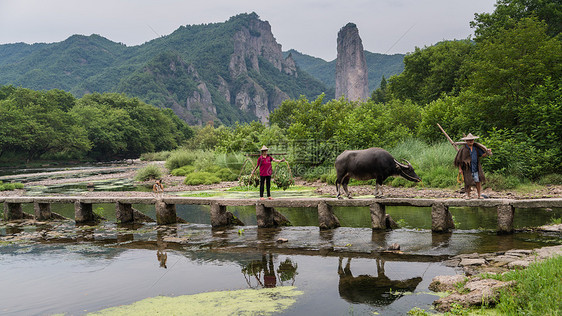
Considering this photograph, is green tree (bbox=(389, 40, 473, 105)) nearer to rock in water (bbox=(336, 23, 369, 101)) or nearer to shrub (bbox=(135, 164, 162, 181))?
shrub (bbox=(135, 164, 162, 181))

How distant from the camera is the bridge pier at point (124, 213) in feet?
53.6

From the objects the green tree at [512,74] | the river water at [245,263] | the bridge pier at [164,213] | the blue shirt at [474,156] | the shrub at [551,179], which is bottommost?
the river water at [245,263]

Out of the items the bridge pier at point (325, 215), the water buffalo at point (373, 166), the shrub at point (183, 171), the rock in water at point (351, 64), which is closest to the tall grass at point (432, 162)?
the water buffalo at point (373, 166)

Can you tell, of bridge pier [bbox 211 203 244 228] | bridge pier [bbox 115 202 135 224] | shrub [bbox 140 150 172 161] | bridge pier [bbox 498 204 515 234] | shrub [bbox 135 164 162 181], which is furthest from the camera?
shrub [bbox 140 150 172 161]

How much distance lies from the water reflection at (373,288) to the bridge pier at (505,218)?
4.34m

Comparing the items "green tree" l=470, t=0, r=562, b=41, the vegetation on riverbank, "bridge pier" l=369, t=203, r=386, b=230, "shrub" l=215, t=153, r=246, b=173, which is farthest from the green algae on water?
"green tree" l=470, t=0, r=562, b=41

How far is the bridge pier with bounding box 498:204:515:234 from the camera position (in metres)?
10.6

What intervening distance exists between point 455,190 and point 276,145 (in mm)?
15738

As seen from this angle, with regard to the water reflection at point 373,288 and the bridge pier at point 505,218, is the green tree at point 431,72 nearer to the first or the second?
the bridge pier at point 505,218

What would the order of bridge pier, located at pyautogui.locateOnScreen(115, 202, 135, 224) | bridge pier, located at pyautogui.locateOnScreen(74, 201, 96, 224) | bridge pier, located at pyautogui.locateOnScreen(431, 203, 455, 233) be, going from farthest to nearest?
1. bridge pier, located at pyautogui.locateOnScreen(74, 201, 96, 224)
2. bridge pier, located at pyautogui.locateOnScreen(115, 202, 135, 224)
3. bridge pier, located at pyautogui.locateOnScreen(431, 203, 455, 233)

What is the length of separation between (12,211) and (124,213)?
636cm

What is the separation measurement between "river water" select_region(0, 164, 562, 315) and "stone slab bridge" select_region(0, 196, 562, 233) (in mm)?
455

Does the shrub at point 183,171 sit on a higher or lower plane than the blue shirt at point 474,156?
lower

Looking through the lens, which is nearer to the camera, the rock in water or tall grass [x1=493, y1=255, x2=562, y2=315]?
tall grass [x1=493, y1=255, x2=562, y2=315]
